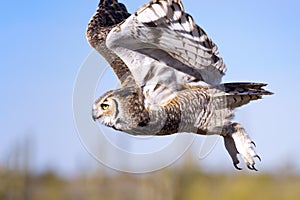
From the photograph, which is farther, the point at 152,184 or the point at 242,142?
the point at 152,184

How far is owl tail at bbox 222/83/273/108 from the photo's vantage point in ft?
7.66

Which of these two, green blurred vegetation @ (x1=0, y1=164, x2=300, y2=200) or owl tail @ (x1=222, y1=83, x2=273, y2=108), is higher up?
owl tail @ (x1=222, y1=83, x2=273, y2=108)

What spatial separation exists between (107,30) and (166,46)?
46cm

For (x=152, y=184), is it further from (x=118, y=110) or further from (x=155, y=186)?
(x=118, y=110)

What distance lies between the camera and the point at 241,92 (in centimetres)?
234

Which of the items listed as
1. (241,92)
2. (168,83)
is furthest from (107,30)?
(241,92)

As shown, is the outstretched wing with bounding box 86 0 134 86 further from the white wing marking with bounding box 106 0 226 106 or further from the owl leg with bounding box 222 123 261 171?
the owl leg with bounding box 222 123 261 171

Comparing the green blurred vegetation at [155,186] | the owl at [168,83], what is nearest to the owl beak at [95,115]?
the owl at [168,83]

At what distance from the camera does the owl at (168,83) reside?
6.51ft

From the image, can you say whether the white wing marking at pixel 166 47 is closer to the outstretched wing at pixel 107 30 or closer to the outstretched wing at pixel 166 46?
the outstretched wing at pixel 166 46

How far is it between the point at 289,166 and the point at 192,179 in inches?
97.0

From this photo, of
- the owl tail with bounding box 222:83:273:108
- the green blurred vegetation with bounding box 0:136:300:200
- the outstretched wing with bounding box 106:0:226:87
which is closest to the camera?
the outstretched wing with bounding box 106:0:226:87

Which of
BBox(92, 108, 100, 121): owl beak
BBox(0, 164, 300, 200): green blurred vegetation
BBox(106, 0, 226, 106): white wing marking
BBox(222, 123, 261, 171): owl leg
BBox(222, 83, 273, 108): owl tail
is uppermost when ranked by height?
BBox(106, 0, 226, 106): white wing marking

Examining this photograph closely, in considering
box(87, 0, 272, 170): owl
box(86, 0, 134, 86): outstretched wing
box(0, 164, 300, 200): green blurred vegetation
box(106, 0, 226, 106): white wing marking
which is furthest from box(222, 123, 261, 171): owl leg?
box(0, 164, 300, 200): green blurred vegetation
